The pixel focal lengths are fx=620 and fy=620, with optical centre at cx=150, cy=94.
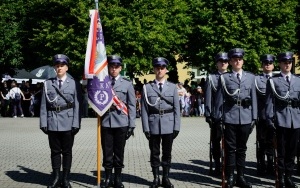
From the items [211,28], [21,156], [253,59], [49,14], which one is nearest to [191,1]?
[211,28]

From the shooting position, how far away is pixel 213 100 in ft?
37.1

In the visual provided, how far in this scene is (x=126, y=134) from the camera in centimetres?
1071

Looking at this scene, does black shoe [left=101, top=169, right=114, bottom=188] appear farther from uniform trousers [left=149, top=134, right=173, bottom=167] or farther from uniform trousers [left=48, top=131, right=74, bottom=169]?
uniform trousers [left=149, top=134, right=173, bottom=167]

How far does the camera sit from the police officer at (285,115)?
1006 centimetres

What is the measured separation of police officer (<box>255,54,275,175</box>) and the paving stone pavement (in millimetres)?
347

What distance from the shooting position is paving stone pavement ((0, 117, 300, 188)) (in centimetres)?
1127

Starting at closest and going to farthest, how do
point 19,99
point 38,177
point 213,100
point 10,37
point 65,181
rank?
1. point 65,181
2. point 213,100
3. point 38,177
4. point 19,99
5. point 10,37

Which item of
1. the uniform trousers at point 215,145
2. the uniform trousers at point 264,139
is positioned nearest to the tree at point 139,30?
the uniform trousers at point 215,145

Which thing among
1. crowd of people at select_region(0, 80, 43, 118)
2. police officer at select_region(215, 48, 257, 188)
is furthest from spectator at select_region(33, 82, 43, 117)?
police officer at select_region(215, 48, 257, 188)

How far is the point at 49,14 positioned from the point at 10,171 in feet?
95.4

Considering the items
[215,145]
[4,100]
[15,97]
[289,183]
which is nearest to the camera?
[289,183]

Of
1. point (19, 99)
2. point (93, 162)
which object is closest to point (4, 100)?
point (19, 99)

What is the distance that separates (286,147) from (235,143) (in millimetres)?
837

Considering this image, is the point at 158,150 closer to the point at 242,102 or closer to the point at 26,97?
the point at 242,102
